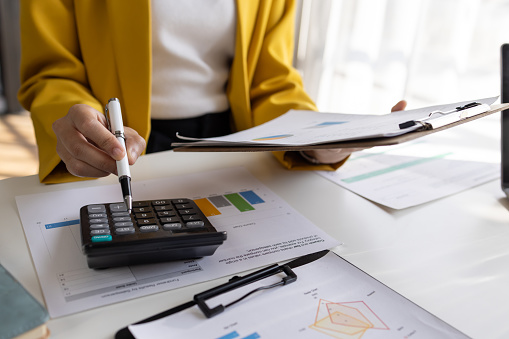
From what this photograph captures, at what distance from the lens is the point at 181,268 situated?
1.44ft

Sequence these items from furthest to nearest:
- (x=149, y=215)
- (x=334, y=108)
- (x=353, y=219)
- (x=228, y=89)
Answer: (x=334, y=108)
(x=228, y=89)
(x=353, y=219)
(x=149, y=215)

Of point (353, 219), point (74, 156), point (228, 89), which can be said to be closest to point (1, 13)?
point (228, 89)

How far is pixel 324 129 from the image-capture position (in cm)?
55

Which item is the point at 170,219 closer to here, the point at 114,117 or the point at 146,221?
the point at 146,221

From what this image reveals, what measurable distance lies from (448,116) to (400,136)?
0.10 m

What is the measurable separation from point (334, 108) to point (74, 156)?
1.49 meters

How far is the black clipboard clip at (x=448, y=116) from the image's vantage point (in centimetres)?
45

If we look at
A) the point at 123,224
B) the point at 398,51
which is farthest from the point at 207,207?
the point at 398,51

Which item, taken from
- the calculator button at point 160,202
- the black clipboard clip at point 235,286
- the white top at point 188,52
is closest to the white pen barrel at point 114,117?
the calculator button at point 160,202

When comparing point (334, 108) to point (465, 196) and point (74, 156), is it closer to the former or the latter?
point (465, 196)

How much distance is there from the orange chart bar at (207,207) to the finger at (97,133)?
12 centimetres

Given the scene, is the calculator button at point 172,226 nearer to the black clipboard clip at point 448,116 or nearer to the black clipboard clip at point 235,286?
the black clipboard clip at point 235,286

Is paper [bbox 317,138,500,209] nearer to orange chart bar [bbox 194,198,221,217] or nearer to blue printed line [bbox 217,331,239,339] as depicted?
orange chart bar [bbox 194,198,221,217]

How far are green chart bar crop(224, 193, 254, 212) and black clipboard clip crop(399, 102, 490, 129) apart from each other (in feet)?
0.73
